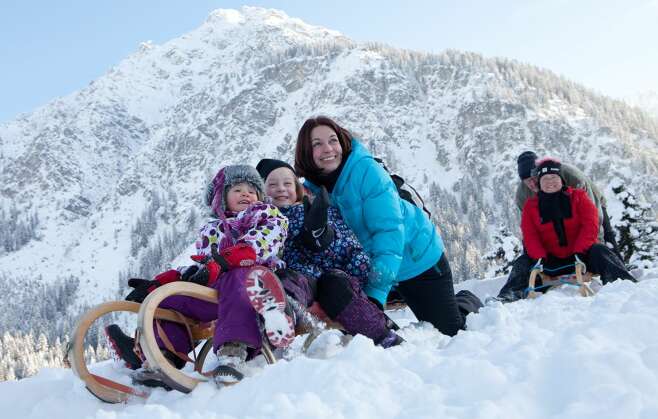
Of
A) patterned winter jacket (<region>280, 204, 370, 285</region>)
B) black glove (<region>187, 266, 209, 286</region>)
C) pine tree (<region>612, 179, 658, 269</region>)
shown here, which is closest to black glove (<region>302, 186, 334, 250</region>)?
patterned winter jacket (<region>280, 204, 370, 285</region>)

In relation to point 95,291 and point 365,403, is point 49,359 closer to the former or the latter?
point 95,291

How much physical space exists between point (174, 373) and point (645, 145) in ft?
473

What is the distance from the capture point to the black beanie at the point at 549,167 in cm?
638

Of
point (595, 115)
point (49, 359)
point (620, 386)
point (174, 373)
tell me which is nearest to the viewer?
point (620, 386)

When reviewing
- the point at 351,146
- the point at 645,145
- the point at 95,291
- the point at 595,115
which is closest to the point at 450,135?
the point at 595,115

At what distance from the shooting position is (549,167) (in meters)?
6.41

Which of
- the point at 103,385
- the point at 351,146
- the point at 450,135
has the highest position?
the point at 450,135

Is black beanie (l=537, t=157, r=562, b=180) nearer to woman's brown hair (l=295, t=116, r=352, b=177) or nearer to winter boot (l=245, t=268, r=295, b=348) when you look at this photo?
woman's brown hair (l=295, t=116, r=352, b=177)

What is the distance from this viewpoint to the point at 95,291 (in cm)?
13625

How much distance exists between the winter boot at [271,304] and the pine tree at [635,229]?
11.7m

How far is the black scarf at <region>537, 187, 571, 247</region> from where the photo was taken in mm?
6406

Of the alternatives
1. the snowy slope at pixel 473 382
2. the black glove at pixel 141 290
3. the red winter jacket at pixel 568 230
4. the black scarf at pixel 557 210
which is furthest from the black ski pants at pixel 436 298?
the black scarf at pixel 557 210

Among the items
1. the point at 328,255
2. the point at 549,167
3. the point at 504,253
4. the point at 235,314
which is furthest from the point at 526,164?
the point at 504,253

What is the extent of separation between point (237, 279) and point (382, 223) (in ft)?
4.41
